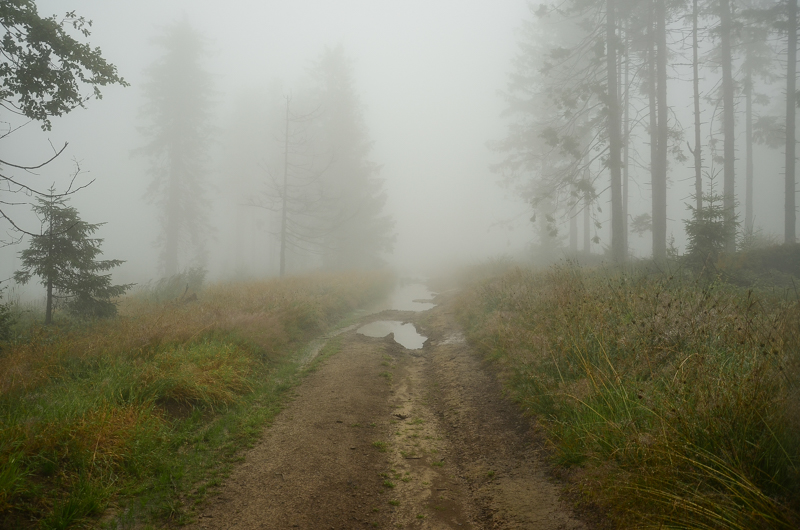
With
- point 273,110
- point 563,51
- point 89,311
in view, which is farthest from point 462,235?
point 89,311

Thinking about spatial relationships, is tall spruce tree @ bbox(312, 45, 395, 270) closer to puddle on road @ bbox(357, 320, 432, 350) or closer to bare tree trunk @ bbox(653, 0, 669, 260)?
puddle on road @ bbox(357, 320, 432, 350)

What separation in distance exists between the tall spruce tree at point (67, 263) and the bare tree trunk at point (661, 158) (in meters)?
19.3

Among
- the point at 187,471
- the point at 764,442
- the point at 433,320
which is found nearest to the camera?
the point at 764,442

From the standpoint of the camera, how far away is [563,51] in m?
17.1

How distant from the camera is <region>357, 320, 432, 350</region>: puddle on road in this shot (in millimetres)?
11695

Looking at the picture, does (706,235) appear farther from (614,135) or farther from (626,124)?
(626,124)

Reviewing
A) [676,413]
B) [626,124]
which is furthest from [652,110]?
[676,413]

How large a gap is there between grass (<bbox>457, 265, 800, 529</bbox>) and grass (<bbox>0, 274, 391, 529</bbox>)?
13.1 ft

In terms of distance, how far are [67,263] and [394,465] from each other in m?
10.1

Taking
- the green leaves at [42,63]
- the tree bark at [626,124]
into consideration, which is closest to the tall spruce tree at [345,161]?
the tree bark at [626,124]

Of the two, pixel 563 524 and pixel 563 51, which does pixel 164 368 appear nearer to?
pixel 563 524

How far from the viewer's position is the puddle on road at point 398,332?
1170 centimetres

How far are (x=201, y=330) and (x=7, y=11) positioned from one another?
6743mm

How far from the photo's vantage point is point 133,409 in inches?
200
